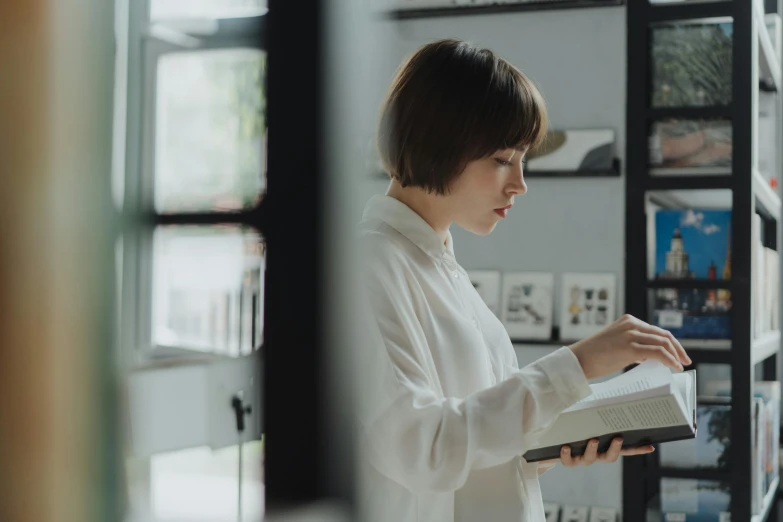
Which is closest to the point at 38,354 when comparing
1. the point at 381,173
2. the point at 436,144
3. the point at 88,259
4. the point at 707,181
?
the point at 88,259

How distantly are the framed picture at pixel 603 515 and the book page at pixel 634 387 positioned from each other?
1.83 metres

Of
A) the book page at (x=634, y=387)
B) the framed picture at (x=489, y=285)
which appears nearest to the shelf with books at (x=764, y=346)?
the framed picture at (x=489, y=285)

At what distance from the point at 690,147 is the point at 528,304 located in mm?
1038

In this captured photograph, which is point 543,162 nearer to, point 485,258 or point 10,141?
point 485,258

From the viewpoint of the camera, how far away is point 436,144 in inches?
41.8

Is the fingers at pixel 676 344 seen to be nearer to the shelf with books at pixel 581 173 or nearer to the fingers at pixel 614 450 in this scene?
the fingers at pixel 614 450

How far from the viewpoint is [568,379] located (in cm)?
100

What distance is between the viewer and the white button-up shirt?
0.95 metres

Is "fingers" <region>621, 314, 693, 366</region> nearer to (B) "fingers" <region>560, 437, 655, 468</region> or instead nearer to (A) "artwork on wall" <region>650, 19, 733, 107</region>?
(B) "fingers" <region>560, 437, 655, 468</region>

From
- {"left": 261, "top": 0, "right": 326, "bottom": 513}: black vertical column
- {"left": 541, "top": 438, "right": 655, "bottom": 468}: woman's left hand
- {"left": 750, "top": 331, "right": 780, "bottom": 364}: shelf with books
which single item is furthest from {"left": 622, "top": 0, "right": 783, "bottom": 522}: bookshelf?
{"left": 261, "top": 0, "right": 326, "bottom": 513}: black vertical column

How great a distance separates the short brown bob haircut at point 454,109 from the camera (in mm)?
1060

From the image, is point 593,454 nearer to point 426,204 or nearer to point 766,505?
point 426,204

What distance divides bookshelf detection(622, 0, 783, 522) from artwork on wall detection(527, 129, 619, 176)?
2.52 feet

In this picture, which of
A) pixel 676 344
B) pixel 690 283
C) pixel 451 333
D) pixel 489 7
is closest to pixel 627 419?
pixel 676 344
